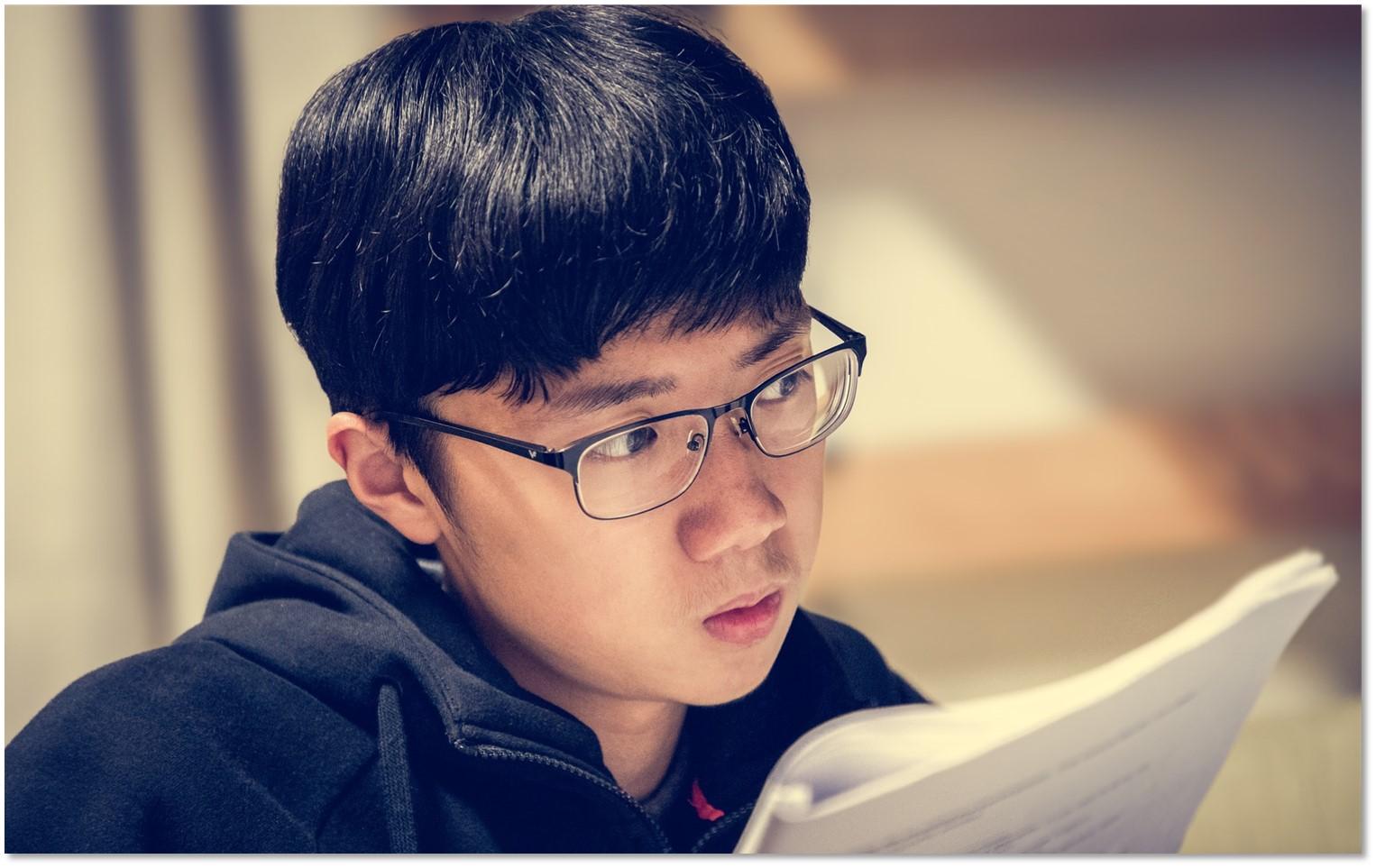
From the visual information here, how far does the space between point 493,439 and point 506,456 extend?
16 millimetres

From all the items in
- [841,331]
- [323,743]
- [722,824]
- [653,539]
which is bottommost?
[722,824]

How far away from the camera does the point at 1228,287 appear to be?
911 mm

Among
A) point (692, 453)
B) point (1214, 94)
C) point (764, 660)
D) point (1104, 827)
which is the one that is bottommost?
point (1104, 827)

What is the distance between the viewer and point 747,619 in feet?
2.44

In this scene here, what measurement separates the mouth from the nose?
4cm

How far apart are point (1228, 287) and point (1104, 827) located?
41cm

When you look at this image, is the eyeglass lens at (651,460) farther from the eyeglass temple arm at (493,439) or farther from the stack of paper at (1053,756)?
the stack of paper at (1053,756)

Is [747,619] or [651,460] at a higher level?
[651,460]

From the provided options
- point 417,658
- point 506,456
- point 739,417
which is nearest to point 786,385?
point 739,417

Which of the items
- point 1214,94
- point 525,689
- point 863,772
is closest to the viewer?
point 863,772

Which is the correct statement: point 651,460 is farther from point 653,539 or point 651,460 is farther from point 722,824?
point 722,824

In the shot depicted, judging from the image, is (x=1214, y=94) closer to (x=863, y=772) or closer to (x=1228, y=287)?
(x=1228, y=287)

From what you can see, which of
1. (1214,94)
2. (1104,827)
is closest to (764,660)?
(1104,827)

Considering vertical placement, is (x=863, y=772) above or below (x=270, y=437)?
below
